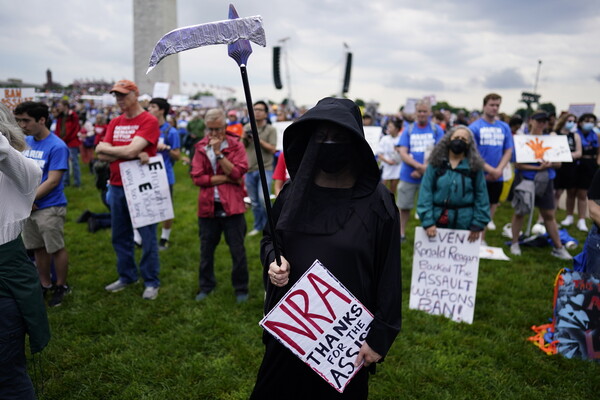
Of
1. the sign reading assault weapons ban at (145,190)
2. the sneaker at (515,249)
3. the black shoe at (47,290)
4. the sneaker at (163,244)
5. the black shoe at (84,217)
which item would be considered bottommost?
the black shoe at (47,290)

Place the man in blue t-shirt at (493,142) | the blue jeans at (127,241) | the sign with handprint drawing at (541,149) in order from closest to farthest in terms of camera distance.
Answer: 1. the blue jeans at (127,241)
2. the man in blue t-shirt at (493,142)
3. the sign with handprint drawing at (541,149)

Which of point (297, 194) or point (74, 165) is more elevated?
point (297, 194)

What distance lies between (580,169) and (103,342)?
8.32 meters

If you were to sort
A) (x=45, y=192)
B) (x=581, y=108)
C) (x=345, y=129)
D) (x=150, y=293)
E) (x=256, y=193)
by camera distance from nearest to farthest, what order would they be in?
(x=345, y=129) < (x=45, y=192) < (x=150, y=293) < (x=256, y=193) < (x=581, y=108)

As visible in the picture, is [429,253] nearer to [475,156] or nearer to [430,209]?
[430,209]

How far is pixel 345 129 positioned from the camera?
1.87 meters

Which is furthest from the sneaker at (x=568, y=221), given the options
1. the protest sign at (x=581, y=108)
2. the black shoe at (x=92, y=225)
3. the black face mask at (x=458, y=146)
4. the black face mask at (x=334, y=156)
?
the black shoe at (x=92, y=225)

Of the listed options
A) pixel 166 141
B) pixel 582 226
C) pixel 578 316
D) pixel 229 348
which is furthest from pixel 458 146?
pixel 582 226

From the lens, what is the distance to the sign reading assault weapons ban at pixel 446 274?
4375 mm

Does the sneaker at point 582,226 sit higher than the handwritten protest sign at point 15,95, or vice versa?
the handwritten protest sign at point 15,95

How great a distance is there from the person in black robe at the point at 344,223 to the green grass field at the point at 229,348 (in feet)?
5.19

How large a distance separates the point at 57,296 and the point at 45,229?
0.90m

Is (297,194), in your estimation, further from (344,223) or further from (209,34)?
(209,34)

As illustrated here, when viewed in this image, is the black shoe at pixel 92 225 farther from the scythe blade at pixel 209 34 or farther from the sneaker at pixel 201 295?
the scythe blade at pixel 209 34
